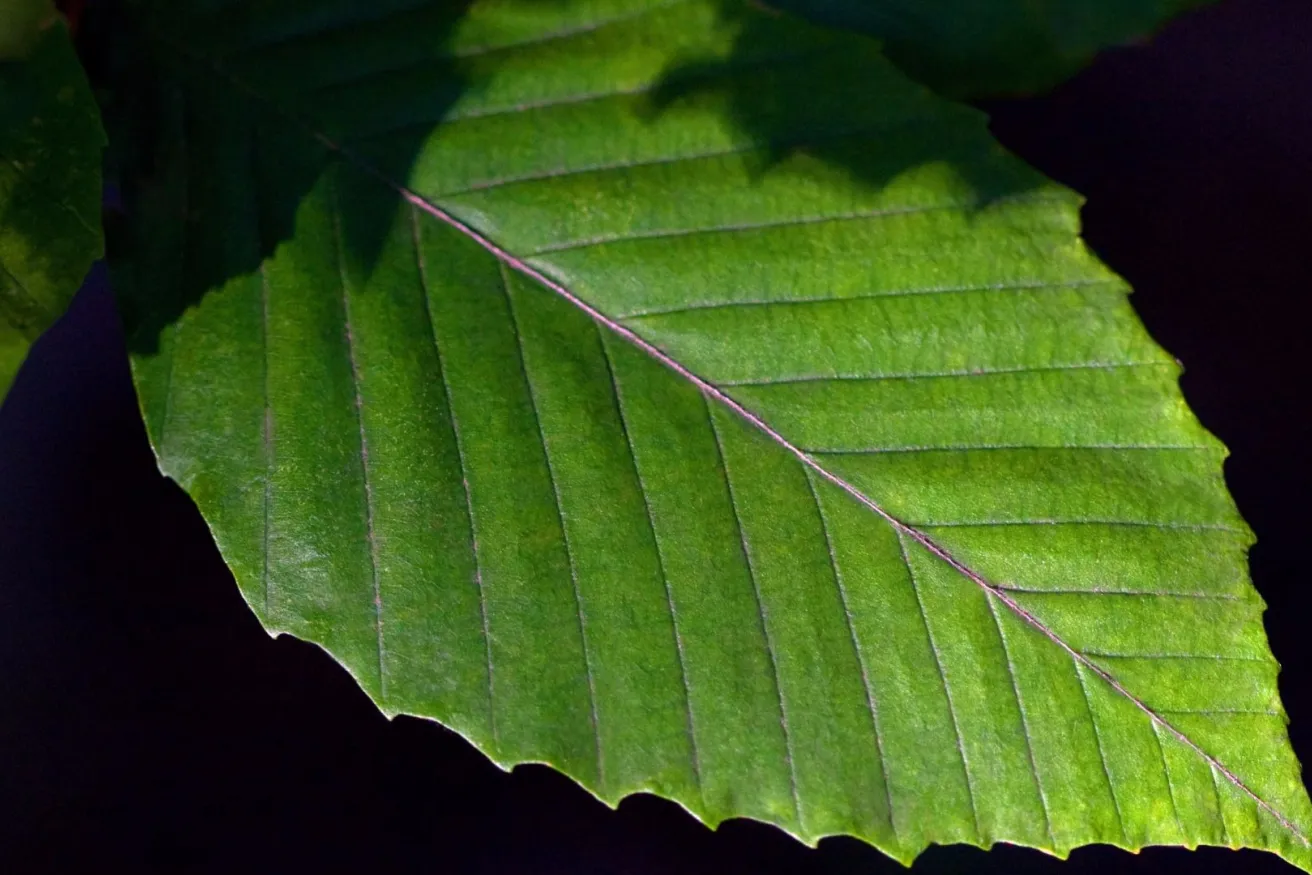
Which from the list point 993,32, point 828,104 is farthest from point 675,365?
point 993,32

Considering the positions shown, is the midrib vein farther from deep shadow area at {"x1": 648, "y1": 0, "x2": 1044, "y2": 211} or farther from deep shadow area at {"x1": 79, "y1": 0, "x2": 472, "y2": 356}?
deep shadow area at {"x1": 648, "y1": 0, "x2": 1044, "y2": 211}

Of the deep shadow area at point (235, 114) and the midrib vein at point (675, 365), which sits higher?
the deep shadow area at point (235, 114)

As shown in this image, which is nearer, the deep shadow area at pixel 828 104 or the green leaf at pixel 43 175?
the green leaf at pixel 43 175

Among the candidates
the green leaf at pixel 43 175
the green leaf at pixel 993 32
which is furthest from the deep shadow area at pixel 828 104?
the green leaf at pixel 43 175

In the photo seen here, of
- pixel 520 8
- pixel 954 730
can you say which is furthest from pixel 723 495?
pixel 520 8

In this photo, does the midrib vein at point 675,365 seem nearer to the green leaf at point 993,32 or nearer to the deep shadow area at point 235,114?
the deep shadow area at point 235,114

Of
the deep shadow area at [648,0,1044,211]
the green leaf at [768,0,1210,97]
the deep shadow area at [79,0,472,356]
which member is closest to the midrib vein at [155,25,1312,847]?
the deep shadow area at [79,0,472,356]
